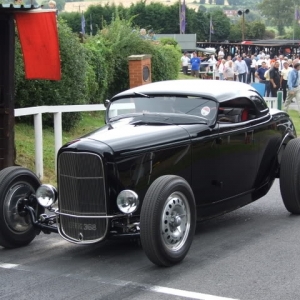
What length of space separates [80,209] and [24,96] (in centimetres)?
685

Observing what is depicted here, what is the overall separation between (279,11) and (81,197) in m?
151

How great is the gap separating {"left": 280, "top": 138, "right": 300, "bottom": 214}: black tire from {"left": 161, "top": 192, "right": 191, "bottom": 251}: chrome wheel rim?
87.5 inches

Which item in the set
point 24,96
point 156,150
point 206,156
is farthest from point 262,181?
point 24,96

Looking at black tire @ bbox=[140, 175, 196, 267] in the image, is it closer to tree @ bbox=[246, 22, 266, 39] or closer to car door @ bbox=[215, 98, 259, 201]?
car door @ bbox=[215, 98, 259, 201]

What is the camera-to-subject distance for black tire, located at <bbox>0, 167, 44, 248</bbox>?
24.0ft

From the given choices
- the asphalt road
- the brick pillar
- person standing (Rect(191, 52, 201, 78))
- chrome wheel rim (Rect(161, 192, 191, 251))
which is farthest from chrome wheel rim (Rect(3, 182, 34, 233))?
person standing (Rect(191, 52, 201, 78))

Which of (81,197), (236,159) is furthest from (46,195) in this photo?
(236,159)

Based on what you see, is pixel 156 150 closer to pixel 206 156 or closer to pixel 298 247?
pixel 206 156

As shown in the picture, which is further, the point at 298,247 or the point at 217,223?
the point at 217,223

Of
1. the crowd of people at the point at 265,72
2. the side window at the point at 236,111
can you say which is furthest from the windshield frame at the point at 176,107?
the crowd of people at the point at 265,72

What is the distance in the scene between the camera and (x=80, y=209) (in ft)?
22.8

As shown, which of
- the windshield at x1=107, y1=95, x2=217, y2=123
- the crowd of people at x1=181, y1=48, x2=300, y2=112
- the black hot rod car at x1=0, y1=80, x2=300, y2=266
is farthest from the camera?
the crowd of people at x1=181, y1=48, x2=300, y2=112

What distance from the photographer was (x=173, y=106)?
8.20 meters

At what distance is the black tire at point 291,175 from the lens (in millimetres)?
8719
